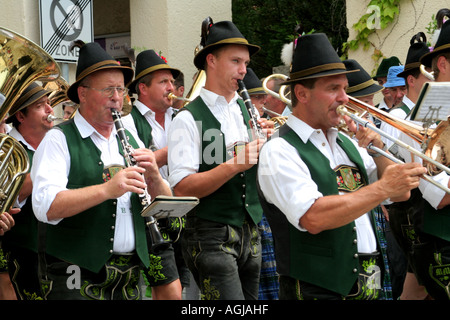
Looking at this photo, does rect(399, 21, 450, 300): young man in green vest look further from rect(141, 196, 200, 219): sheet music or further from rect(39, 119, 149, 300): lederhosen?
rect(39, 119, 149, 300): lederhosen

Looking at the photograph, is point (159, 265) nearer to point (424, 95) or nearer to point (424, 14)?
point (424, 95)

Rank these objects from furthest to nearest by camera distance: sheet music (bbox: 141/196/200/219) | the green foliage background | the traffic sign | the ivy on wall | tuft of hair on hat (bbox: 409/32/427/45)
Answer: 1. the green foliage background
2. the ivy on wall
3. tuft of hair on hat (bbox: 409/32/427/45)
4. the traffic sign
5. sheet music (bbox: 141/196/200/219)

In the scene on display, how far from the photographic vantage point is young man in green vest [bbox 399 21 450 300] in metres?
4.59

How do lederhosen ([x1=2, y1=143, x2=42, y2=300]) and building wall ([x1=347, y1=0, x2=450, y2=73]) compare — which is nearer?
lederhosen ([x1=2, y1=143, x2=42, y2=300])

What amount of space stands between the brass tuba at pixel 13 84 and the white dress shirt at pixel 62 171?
0.36 metres

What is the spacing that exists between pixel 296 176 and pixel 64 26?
4.01 m

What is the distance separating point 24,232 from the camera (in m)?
5.28

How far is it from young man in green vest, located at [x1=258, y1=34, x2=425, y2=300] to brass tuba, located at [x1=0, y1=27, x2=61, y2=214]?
1735mm

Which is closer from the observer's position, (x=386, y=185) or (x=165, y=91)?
(x=386, y=185)

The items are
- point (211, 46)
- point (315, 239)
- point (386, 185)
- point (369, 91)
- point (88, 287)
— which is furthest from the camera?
point (369, 91)

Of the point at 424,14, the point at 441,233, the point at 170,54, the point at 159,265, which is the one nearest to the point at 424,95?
the point at 441,233

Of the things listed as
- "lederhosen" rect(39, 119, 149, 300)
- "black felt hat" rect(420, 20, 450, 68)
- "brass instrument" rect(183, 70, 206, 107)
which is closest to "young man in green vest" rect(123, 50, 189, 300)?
"brass instrument" rect(183, 70, 206, 107)

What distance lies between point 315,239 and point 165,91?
11.2 feet

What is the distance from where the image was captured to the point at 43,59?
190 inches
